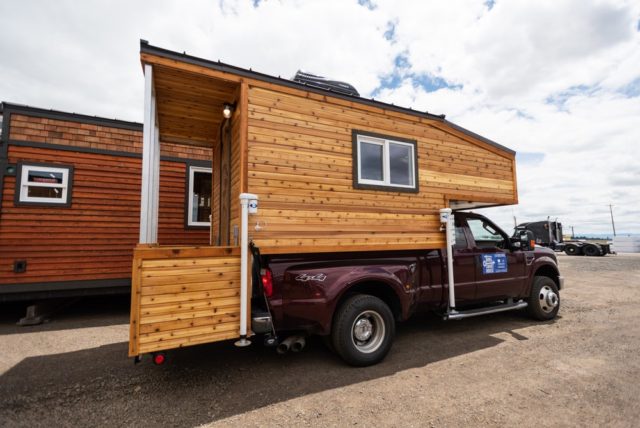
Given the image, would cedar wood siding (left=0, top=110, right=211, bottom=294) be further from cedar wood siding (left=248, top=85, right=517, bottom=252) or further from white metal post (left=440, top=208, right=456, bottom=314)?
white metal post (left=440, top=208, right=456, bottom=314)

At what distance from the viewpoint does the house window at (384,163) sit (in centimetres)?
475

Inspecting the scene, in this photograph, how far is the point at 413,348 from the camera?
4.70 meters

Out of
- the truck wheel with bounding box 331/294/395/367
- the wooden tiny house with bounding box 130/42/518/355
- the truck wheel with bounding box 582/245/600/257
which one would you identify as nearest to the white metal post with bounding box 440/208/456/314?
the wooden tiny house with bounding box 130/42/518/355

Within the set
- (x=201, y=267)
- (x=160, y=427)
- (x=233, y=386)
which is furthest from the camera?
(x=233, y=386)

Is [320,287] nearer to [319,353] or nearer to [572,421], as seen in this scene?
[319,353]

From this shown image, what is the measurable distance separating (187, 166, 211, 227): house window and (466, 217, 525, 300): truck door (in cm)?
641

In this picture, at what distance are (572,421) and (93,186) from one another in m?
9.05

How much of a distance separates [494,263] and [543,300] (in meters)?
1.60

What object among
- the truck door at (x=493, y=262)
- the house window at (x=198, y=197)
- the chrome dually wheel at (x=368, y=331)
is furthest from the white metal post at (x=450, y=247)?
the house window at (x=198, y=197)

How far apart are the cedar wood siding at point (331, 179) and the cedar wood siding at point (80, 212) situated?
5.07 meters

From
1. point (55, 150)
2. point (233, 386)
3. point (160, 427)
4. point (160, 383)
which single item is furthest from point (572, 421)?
point (55, 150)

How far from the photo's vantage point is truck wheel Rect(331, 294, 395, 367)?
3859mm

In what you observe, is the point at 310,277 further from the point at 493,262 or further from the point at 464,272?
the point at 493,262

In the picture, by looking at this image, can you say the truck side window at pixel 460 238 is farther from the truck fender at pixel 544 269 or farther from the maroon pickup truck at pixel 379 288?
the truck fender at pixel 544 269
